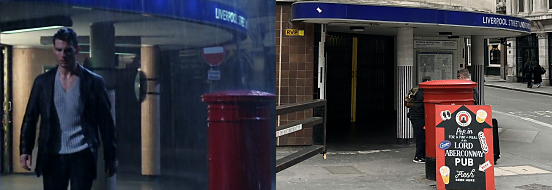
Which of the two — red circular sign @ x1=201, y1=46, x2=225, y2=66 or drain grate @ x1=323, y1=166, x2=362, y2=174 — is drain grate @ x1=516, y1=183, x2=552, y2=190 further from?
red circular sign @ x1=201, y1=46, x2=225, y2=66

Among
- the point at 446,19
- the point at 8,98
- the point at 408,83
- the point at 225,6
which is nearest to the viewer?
the point at 8,98

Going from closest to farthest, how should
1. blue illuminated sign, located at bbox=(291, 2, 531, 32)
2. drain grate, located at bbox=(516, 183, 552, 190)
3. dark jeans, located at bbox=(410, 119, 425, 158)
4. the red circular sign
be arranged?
the red circular sign, drain grate, located at bbox=(516, 183, 552, 190), dark jeans, located at bbox=(410, 119, 425, 158), blue illuminated sign, located at bbox=(291, 2, 531, 32)

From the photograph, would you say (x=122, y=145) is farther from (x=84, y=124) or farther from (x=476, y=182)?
(x=476, y=182)

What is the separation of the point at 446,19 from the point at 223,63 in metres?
8.62

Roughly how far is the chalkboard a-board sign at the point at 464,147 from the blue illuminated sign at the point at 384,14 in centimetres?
287

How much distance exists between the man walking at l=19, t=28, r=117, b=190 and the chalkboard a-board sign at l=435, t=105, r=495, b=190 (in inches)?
227

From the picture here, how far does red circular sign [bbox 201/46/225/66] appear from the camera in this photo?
2.69 metres

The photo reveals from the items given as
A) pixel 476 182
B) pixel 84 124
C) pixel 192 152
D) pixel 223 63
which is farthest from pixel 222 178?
pixel 476 182

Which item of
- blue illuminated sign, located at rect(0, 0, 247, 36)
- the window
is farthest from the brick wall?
the window

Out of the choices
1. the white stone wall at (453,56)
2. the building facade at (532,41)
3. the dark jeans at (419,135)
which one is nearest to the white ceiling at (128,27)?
the dark jeans at (419,135)

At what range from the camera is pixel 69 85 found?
221 cm

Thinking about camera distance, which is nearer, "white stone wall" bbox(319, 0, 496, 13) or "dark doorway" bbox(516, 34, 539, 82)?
"white stone wall" bbox(319, 0, 496, 13)

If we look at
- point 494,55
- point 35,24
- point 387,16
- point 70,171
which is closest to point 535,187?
point 387,16

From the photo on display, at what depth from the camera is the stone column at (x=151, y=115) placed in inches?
95.3
